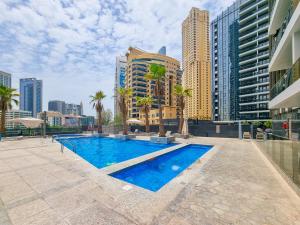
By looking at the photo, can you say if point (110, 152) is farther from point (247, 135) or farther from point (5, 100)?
point (5, 100)

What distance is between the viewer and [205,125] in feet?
74.6

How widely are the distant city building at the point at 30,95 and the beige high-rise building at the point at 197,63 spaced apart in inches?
7167

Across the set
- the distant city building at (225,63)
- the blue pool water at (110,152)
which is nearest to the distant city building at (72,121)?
the blue pool water at (110,152)

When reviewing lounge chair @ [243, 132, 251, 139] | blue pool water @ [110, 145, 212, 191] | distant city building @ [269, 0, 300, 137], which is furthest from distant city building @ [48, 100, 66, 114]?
distant city building @ [269, 0, 300, 137]

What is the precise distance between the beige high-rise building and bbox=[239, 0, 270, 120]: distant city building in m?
42.3

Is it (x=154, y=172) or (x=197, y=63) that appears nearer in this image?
(x=154, y=172)

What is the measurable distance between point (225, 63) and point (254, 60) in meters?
21.4

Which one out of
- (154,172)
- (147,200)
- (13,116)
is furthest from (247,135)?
(13,116)

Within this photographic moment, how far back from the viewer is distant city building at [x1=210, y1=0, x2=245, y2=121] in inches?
2724

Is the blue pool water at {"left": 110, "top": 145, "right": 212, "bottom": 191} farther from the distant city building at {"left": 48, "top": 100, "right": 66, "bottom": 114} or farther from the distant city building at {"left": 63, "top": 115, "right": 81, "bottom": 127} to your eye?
the distant city building at {"left": 48, "top": 100, "right": 66, "bottom": 114}

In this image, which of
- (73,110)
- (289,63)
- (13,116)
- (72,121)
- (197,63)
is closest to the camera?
(289,63)

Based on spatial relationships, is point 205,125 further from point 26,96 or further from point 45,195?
point 26,96

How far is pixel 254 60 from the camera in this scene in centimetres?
5294

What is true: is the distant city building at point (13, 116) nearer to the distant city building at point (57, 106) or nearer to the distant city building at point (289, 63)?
the distant city building at point (289, 63)
